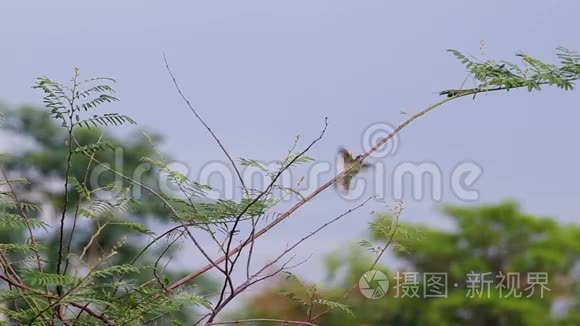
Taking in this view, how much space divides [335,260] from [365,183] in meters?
5.32

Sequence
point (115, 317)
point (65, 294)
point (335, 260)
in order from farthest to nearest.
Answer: point (335, 260) → point (115, 317) → point (65, 294)

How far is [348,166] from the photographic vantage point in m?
1.45

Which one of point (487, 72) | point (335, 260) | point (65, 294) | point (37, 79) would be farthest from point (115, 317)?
point (335, 260)

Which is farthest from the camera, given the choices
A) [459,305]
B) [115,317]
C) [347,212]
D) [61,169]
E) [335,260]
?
[459,305]

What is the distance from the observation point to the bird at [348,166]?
143 centimetres

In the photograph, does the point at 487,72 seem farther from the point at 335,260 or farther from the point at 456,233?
the point at 456,233

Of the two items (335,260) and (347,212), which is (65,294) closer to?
(347,212)

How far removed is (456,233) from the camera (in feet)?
27.0

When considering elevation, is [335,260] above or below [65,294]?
below

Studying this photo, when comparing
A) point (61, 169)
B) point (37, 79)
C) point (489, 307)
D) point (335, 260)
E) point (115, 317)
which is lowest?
point (489, 307)

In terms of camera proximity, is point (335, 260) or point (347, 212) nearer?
point (347, 212)

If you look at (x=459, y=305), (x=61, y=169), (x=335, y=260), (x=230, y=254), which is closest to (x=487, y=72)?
(x=230, y=254)

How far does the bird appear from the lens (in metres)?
1.43

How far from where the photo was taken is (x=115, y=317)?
4.08ft
